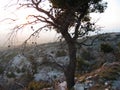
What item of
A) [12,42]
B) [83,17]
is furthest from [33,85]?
[12,42]

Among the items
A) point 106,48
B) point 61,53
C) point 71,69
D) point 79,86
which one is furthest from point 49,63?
point 79,86

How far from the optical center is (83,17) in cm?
2297

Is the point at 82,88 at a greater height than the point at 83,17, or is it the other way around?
the point at 83,17

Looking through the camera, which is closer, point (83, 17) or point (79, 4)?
point (79, 4)

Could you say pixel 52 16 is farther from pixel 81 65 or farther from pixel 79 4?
pixel 81 65

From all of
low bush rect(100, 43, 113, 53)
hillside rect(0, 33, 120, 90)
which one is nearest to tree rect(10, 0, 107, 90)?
hillside rect(0, 33, 120, 90)

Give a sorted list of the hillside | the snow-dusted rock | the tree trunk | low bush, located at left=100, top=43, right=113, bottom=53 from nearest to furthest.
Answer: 1. the snow-dusted rock
2. the tree trunk
3. the hillside
4. low bush, located at left=100, top=43, right=113, bottom=53

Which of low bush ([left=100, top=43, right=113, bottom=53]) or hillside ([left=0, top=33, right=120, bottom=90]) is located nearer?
hillside ([left=0, top=33, right=120, bottom=90])

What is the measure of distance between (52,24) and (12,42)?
3772mm

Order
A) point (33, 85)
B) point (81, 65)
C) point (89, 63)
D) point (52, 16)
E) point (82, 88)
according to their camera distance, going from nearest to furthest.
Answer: point (82, 88)
point (52, 16)
point (33, 85)
point (81, 65)
point (89, 63)

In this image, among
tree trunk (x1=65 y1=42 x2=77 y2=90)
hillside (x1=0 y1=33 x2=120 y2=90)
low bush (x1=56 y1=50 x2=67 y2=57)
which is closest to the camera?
tree trunk (x1=65 y1=42 x2=77 y2=90)

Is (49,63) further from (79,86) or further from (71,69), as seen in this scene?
(79,86)

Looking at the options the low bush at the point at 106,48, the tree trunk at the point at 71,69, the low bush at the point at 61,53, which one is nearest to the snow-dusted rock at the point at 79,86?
the tree trunk at the point at 71,69

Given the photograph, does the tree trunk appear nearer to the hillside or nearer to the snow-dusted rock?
the snow-dusted rock
